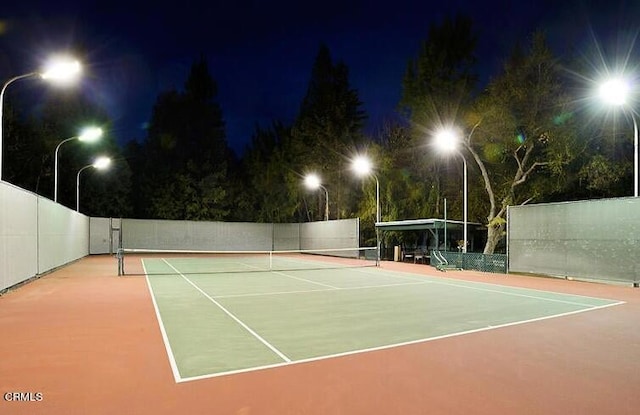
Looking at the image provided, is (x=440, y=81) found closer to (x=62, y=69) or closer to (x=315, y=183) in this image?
(x=315, y=183)

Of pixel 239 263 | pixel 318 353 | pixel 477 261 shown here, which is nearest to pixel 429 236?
pixel 477 261

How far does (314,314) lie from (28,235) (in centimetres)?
1066

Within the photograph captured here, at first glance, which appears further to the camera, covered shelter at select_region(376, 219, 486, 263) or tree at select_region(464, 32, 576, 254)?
covered shelter at select_region(376, 219, 486, 263)

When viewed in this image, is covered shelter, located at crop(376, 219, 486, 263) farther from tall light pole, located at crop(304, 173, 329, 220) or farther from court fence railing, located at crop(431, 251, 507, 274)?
tall light pole, located at crop(304, 173, 329, 220)

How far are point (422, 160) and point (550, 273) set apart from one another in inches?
675

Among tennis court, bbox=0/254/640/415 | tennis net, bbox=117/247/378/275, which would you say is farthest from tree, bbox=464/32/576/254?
tennis court, bbox=0/254/640/415

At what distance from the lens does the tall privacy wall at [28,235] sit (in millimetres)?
12320

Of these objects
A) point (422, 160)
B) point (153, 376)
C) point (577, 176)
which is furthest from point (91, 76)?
point (153, 376)

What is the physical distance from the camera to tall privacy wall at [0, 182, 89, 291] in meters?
12.3

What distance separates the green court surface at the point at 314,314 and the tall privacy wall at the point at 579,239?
3960 millimetres

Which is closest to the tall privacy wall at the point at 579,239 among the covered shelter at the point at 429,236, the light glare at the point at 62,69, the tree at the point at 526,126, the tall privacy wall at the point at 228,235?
the covered shelter at the point at 429,236

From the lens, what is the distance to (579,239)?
1708cm

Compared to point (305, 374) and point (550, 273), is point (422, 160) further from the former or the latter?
point (305, 374)

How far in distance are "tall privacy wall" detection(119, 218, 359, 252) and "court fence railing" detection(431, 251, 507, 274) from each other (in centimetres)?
1028
